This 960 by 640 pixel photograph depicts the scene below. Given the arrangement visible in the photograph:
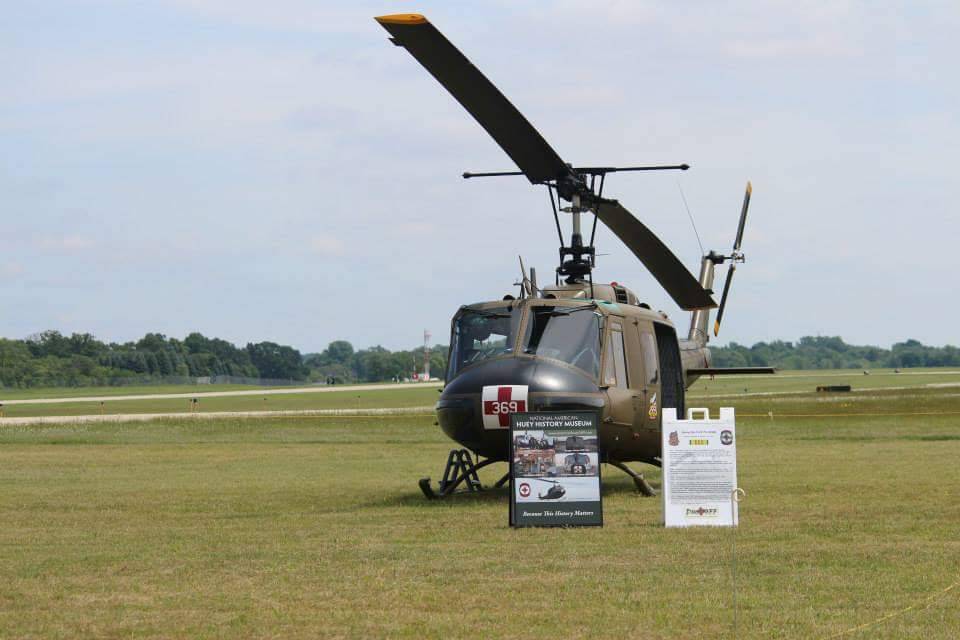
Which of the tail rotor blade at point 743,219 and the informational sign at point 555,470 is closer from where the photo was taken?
the informational sign at point 555,470

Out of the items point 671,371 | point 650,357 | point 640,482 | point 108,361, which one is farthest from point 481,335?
point 108,361

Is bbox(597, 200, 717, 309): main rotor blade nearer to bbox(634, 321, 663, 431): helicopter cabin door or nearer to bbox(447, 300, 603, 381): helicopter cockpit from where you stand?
bbox(634, 321, 663, 431): helicopter cabin door

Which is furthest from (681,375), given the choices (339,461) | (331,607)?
(331,607)

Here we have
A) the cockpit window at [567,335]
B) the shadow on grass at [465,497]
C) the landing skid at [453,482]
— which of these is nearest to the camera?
the cockpit window at [567,335]

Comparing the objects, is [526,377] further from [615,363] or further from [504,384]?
[615,363]

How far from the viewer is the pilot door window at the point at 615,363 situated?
16.3 meters

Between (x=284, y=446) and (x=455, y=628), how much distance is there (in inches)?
951

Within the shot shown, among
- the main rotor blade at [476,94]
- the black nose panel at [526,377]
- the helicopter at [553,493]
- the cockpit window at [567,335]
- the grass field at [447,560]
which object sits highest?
the main rotor blade at [476,94]

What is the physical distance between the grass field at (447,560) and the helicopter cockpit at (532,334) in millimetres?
1970

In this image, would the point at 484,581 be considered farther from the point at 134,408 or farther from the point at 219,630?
the point at 134,408

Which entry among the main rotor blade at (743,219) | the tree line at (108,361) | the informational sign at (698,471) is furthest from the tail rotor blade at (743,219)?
the tree line at (108,361)

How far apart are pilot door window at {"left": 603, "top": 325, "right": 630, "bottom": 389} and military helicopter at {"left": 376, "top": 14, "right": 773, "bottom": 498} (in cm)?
1

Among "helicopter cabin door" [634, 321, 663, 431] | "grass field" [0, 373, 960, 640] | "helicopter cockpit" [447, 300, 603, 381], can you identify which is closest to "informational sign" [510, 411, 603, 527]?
"grass field" [0, 373, 960, 640]

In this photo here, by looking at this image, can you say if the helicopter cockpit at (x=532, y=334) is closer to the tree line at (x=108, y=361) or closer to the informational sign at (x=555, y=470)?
the informational sign at (x=555, y=470)
